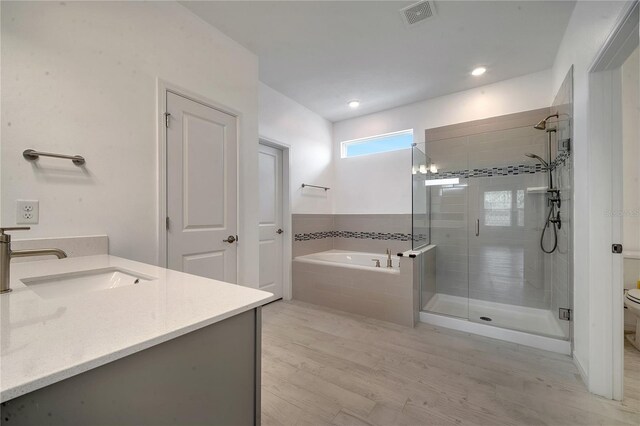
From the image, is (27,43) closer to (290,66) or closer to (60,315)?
(60,315)

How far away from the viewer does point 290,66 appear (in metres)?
2.80

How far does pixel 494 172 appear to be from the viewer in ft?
9.95

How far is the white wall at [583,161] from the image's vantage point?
1616 mm

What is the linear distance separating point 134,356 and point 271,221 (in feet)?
9.68

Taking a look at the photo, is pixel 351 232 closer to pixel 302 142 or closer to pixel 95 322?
pixel 302 142

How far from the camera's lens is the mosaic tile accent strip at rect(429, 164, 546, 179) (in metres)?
2.85

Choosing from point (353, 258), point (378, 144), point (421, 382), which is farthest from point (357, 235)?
point (421, 382)

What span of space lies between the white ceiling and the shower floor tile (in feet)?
8.15

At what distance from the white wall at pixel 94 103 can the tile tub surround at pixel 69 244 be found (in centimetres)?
4

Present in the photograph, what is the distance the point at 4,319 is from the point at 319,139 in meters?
3.81

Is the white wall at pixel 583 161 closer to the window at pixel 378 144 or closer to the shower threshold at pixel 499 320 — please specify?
the shower threshold at pixel 499 320

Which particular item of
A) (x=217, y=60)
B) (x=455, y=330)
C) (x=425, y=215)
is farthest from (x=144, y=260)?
(x=425, y=215)

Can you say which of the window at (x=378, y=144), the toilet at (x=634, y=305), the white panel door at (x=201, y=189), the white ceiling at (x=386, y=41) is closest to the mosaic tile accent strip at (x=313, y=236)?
the window at (x=378, y=144)

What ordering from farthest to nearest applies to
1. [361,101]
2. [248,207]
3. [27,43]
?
1. [361,101]
2. [248,207]
3. [27,43]
